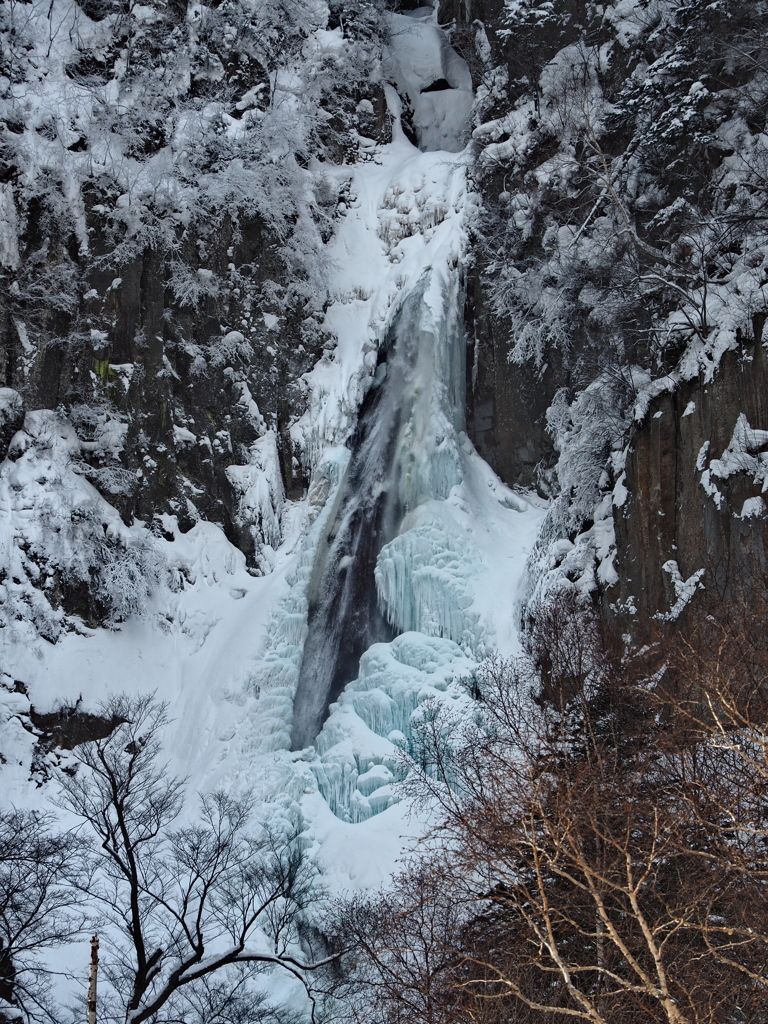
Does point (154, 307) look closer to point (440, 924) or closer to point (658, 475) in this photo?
point (658, 475)

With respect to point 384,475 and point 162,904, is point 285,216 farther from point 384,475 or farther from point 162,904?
point 162,904

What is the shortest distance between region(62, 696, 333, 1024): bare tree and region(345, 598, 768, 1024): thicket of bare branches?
1647 millimetres

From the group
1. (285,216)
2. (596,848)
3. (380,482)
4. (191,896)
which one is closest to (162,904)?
(191,896)

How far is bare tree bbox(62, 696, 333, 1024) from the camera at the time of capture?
42.7 ft

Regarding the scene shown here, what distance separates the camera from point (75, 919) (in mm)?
14430

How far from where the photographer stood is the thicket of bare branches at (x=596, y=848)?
8.68 meters

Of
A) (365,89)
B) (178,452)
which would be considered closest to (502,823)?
(178,452)

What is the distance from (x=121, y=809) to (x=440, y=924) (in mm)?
4933

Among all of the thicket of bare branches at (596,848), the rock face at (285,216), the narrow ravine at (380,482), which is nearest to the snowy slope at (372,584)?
the narrow ravine at (380,482)

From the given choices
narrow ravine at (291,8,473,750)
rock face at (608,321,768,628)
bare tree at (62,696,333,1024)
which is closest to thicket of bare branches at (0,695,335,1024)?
bare tree at (62,696,333,1024)

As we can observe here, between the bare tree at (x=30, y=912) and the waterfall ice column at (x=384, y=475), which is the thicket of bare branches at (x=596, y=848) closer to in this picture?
the waterfall ice column at (x=384, y=475)

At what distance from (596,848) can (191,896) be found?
27.4 ft

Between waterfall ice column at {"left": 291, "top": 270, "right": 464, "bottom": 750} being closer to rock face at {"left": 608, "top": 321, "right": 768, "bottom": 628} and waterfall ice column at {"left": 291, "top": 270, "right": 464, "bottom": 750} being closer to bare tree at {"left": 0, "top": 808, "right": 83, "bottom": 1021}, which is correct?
bare tree at {"left": 0, "top": 808, "right": 83, "bottom": 1021}

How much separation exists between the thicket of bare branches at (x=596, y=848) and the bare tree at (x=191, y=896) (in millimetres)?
1647
